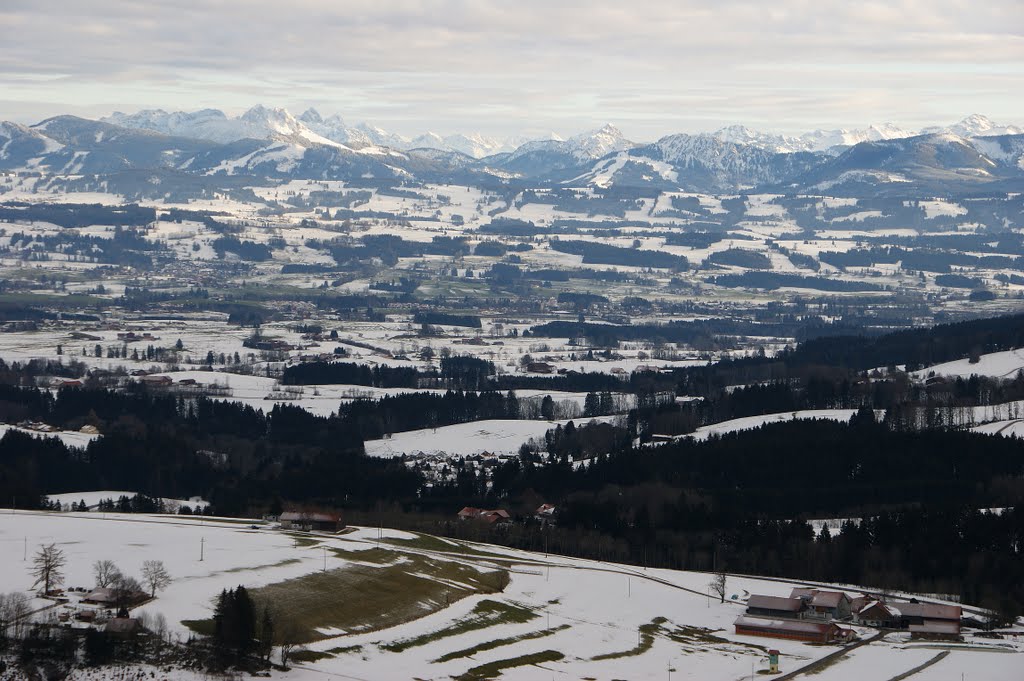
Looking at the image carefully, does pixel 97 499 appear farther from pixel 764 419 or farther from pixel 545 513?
pixel 764 419

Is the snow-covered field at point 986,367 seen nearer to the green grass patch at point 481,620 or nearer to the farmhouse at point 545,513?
the farmhouse at point 545,513

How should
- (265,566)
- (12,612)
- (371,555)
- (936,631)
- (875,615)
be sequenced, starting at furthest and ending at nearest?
(371,555)
(875,615)
(936,631)
(265,566)
(12,612)

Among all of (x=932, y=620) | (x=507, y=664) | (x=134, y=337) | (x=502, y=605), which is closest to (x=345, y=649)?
(x=507, y=664)

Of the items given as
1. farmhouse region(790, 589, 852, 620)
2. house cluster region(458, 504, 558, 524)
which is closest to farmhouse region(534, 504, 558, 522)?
house cluster region(458, 504, 558, 524)

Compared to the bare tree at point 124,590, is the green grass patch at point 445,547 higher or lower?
lower

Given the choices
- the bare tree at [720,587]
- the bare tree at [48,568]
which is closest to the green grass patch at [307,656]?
the bare tree at [48,568]

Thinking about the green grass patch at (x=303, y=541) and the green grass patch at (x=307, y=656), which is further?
the green grass patch at (x=303, y=541)

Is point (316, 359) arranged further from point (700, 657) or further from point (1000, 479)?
point (700, 657)
